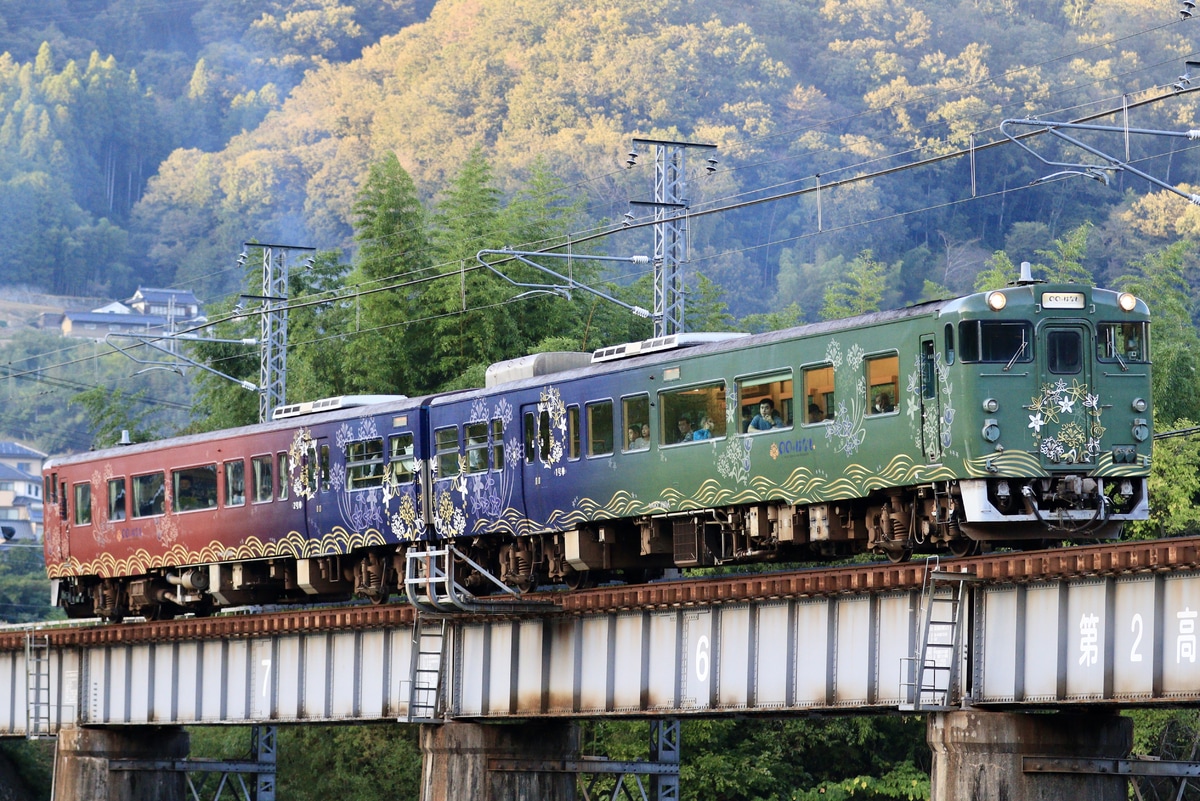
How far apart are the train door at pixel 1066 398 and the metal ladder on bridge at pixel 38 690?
22.5 metres

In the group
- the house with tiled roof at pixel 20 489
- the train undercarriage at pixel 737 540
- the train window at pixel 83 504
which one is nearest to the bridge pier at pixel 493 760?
the train undercarriage at pixel 737 540

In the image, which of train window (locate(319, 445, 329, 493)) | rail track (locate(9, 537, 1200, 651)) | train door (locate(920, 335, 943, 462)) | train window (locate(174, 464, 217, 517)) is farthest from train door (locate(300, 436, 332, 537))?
train door (locate(920, 335, 943, 462))

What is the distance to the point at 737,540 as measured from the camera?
26.8 m

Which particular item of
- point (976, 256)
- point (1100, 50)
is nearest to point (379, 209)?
point (976, 256)

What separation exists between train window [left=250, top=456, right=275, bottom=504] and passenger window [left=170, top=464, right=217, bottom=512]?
112cm

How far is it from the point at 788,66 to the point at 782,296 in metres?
38.4

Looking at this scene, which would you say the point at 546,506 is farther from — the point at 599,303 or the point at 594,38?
the point at 594,38

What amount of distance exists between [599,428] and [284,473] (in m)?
8.44

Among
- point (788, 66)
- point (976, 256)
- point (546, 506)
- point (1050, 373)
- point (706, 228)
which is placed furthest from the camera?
point (788, 66)

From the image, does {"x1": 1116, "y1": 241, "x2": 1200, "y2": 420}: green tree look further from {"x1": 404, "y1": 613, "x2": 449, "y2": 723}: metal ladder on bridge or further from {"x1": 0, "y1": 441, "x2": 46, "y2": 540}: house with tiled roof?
{"x1": 0, "y1": 441, "x2": 46, "y2": 540}: house with tiled roof

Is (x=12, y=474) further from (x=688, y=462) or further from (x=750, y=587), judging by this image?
(x=750, y=587)

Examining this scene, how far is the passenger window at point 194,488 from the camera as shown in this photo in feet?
119

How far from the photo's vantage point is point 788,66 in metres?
176

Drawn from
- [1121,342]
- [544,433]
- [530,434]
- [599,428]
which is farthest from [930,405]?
[530,434]
